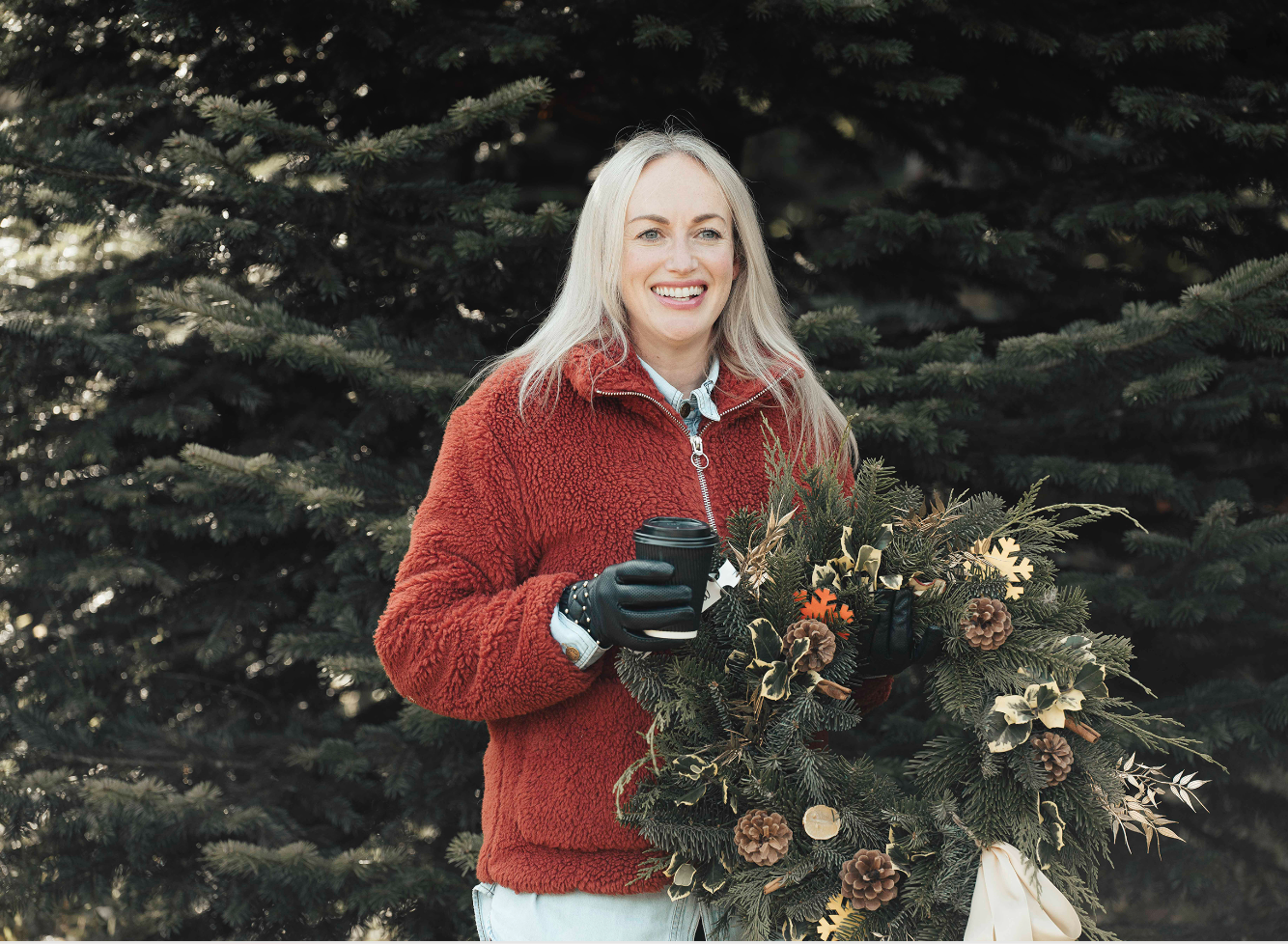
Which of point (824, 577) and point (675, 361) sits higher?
point (675, 361)

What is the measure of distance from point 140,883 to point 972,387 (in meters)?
2.97

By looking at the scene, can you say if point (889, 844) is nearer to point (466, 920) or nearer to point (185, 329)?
point (466, 920)

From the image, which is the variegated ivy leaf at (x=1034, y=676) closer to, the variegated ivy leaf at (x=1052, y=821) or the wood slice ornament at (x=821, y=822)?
the variegated ivy leaf at (x=1052, y=821)

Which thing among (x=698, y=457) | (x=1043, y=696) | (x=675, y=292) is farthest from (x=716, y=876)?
(x=675, y=292)

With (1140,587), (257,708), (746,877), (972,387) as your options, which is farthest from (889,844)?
(257,708)

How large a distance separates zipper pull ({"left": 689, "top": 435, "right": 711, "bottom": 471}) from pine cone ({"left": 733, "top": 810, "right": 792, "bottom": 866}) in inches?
24.8

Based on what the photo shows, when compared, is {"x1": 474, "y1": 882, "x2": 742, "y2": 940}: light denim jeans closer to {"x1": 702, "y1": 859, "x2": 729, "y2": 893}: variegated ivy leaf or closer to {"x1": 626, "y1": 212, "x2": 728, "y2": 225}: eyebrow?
{"x1": 702, "y1": 859, "x2": 729, "y2": 893}: variegated ivy leaf

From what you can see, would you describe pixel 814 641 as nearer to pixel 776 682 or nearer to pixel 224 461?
pixel 776 682

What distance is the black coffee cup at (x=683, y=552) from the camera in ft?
4.56

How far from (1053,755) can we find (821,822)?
0.36 metres

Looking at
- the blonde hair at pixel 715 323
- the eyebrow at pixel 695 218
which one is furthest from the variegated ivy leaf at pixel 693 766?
the eyebrow at pixel 695 218

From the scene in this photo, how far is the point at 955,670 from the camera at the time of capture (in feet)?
5.05

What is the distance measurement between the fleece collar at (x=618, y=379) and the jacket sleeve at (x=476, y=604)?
0.61 ft

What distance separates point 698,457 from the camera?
5.93ft
